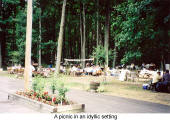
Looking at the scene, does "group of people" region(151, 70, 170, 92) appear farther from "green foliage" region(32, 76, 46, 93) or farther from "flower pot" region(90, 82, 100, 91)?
"green foliage" region(32, 76, 46, 93)

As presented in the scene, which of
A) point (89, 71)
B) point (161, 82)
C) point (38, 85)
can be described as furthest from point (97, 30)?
point (38, 85)

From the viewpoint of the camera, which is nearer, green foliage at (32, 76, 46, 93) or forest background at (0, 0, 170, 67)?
green foliage at (32, 76, 46, 93)

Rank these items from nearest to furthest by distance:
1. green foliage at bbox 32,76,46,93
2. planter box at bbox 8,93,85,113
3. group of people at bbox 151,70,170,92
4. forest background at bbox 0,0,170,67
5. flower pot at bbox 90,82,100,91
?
1. planter box at bbox 8,93,85,113
2. green foliage at bbox 32,76,46,93
3. forest background at bbox 0,0,170,67
4. flower pot at bbox 90,82,100,91
5. group of people at bbox 151,70,170,92

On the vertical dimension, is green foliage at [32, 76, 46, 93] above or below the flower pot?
above

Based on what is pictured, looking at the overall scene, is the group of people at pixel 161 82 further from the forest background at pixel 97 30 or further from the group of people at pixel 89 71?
the group of people at pixel 89 71

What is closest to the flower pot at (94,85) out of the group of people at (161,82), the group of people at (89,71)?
the group of people at (161,82)

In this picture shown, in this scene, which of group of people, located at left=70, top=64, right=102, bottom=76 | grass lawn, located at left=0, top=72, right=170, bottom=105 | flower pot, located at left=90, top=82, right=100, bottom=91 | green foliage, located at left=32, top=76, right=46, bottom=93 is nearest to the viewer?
green foliage, located at left=32, top=76, right=46, bottom=93

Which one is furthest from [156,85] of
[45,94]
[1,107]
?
[1,107]

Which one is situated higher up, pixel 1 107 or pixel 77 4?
pixel 77 4

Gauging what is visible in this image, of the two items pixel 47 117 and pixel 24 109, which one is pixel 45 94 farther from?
pixel 47 117

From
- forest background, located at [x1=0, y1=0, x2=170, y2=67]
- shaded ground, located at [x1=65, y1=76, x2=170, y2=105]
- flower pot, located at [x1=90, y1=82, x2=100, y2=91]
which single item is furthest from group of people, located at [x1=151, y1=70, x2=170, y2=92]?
flower pot, located at [x1=90, y1=82, x2=100, y2=91]

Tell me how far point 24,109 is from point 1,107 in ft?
3.41

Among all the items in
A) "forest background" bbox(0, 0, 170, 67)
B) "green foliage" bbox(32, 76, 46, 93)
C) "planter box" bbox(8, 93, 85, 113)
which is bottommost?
"planter box" bbox(8, 93, 85, 113)

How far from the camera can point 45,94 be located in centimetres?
841
